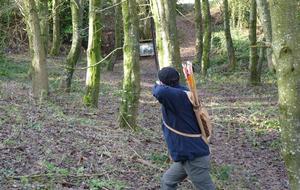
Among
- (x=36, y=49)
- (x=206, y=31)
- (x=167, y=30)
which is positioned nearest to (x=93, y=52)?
(x=36, y=49)

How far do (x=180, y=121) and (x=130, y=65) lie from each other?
4.51 meters

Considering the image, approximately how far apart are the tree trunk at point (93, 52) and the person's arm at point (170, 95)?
26.2 feet

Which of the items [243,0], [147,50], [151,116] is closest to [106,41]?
[147,50]

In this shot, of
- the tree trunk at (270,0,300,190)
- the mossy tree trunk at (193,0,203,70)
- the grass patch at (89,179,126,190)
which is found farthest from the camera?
the mossy tree trunk at (193,0,203,70)

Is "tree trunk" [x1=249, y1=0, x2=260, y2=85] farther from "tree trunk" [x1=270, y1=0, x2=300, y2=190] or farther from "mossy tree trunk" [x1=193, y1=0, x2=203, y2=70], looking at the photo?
"tree trunk" [x1=270, y1=0, x2=300, y2=190]

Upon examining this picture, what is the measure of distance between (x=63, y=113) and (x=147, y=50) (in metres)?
23.4

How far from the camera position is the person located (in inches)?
230

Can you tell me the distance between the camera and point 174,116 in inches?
233

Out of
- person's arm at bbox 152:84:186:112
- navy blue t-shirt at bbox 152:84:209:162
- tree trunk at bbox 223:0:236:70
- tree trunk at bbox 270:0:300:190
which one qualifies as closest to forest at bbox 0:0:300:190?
tree trunk at bbox 270:0:300:190

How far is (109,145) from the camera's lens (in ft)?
29.8

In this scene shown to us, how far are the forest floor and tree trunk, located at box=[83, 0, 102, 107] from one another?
419 mm

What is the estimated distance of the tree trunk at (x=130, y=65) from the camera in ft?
32.9

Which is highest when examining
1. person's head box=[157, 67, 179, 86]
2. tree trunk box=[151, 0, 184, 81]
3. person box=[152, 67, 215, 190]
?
tree trunk box=[151, 0, 184, 81]

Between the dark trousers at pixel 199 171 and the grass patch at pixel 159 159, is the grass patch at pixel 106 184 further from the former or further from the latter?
the grass patch at pixel 159 159
